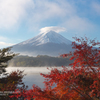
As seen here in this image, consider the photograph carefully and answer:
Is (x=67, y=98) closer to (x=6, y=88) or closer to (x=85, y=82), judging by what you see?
(x=85, y=82)

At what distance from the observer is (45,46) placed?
105 metres

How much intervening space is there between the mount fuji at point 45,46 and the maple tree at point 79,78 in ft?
281

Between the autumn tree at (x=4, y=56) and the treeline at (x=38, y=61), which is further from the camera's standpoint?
the treeline at (x=38, y=61)

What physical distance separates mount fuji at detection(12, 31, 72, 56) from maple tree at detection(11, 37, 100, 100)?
8555cm

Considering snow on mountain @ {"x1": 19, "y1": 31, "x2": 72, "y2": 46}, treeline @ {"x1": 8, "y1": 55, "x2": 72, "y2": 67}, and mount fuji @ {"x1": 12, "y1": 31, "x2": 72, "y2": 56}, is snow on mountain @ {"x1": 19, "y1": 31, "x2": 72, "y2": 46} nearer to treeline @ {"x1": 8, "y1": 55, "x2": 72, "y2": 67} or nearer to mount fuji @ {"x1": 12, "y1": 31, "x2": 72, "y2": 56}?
mount fuji @ {"x1": 12, "y1": 31, "x2": 72, "y2": 56}

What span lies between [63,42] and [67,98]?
106556mm

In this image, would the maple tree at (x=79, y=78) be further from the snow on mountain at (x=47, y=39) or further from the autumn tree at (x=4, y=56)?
the snow on mountain at (x=47, y=39)

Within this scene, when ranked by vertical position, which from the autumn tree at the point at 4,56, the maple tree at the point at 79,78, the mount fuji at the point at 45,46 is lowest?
the maple tree at the point at 79,78

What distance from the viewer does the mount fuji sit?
96250 millimetres

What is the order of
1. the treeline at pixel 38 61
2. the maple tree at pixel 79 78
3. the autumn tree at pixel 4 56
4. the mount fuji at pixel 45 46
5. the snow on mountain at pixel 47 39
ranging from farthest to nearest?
the snow on mountain at pixel 47 39, the mount fuji at pixel 45 46, the treeline at pixel 38 61, the autumn tree at pixel 4 56, the maple tree at pixel 79 78

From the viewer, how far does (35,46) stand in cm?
10812

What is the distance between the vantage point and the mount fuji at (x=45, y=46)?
96.2 m

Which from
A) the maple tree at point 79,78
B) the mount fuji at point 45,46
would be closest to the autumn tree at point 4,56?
the maple tree at point 79,78

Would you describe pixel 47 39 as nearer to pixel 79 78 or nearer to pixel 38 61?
pixel 38 61
